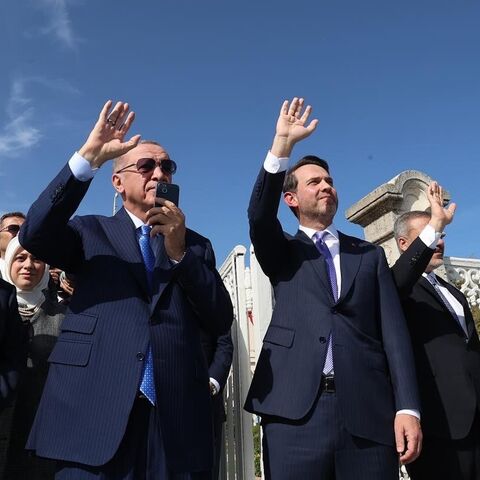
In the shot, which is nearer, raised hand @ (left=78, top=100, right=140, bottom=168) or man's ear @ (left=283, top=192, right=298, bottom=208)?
raised hand @ (left=78, top=100, right=140, bottom=168)

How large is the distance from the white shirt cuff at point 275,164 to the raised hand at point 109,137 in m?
0.66

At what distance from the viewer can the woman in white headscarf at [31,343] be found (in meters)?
2.93

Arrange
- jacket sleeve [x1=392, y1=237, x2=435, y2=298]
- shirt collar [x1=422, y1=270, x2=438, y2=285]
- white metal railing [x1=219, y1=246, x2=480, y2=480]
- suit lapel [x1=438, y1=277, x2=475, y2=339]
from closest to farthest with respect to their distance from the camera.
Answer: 1. jacket sleeve [x1=392, y1=237, x2=435, y2=298]
2. suit lapel [x1=438, y1=277, x2=475, y2=339]
3. shirt collar [x1=422, y1=270, x2=438, y2=285]
4. white metal railing [x1=219, y1=246, x2=480, y2=480]

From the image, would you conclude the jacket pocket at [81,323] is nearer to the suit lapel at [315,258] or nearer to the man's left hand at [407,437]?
the suit lapel at [315,258]

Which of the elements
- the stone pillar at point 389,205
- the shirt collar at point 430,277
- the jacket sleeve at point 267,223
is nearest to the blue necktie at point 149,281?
the jacket sleeve at point 267,223

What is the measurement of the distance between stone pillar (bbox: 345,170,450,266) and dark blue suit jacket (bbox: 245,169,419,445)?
9.26 feet

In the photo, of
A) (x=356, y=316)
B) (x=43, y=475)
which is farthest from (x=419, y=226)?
(x=43, y=475)

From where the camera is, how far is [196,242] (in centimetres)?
264

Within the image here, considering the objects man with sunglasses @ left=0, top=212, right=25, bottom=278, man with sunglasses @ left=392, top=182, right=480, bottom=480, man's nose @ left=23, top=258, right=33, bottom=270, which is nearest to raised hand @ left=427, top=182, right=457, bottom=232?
man with sunglasses @ left=392, top=182, right=480, bottom=480

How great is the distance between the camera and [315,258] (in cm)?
297

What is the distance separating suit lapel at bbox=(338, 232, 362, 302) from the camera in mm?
2836

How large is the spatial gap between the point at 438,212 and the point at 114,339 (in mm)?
2110

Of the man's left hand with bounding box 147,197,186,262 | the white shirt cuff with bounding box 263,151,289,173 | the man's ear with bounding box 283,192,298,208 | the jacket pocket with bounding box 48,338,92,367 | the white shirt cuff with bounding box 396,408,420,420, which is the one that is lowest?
the white shirt cuff with bounding box 396,408,420,420

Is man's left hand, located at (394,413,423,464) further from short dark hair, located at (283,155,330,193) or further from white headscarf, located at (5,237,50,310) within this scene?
white headscarf, located at (5,237,50,310)
